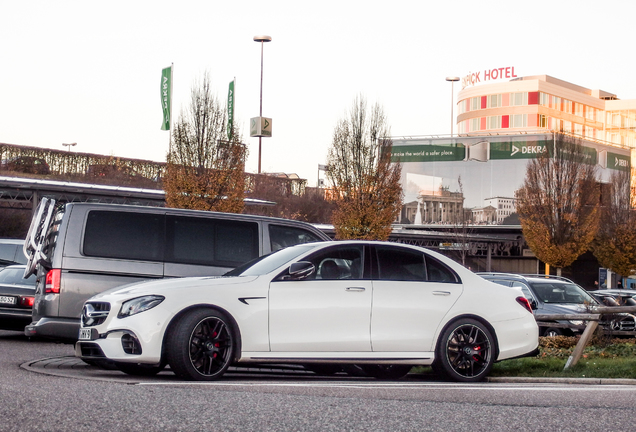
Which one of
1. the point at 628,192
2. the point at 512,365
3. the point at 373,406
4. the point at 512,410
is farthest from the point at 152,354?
the point at 628,192

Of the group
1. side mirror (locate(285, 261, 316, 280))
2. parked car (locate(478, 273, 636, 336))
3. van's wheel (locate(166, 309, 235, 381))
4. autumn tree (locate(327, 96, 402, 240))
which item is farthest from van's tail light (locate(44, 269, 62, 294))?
autumn tree (locate(327, 96, 402, 240))

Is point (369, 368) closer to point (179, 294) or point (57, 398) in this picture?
point (179, 294)

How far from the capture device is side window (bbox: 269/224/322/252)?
39.1 feet

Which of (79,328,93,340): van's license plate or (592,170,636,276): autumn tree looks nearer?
(79,328,93,340): van's license plate

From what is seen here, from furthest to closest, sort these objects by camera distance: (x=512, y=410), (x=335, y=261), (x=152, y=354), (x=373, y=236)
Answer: (x=373, y=236)
(x=335, y=261)
(x=152, y=354)
(x=512, y=410)

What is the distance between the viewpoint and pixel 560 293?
2016 centimetres

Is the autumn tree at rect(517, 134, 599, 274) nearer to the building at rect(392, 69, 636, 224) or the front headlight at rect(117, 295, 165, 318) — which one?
the building at rect(392, 69, 636, 224)

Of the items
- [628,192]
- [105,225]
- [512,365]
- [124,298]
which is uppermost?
[628,192]

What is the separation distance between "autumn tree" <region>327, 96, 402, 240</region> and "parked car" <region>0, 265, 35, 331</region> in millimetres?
27696

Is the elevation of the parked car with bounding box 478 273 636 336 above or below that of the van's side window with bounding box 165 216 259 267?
below

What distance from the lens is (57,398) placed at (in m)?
6.23

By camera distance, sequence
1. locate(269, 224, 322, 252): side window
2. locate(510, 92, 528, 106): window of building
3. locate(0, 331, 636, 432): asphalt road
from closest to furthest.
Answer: locate(0, 331, 636, 432): asphalt road → locate(269, 224, 322, 252): side window → locate(510, 92, 528, 106): window of building

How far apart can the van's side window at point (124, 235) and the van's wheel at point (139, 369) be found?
1811mm

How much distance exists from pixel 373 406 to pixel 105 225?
18.8 feet
